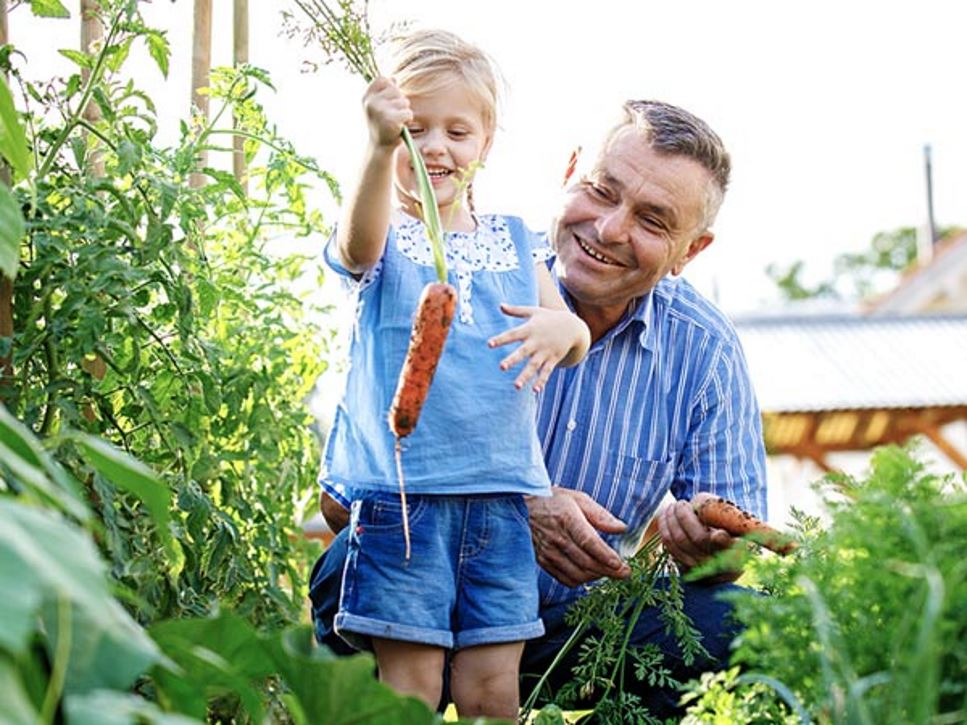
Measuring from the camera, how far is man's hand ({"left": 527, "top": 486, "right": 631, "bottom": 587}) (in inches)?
106

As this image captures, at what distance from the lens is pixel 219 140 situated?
382 centimetres

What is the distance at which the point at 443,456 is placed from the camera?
238cm

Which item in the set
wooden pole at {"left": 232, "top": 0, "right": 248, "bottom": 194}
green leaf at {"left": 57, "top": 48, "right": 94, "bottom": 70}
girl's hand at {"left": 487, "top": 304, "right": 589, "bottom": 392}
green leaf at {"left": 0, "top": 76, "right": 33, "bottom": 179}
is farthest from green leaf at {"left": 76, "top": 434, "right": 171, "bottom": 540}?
wooden pole at {"left": 232, "top": 0, "right": 248, "bottom": 194}

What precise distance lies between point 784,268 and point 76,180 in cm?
6257

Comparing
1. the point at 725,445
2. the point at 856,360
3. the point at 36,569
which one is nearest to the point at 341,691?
the point at 36,569

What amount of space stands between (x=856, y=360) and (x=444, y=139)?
21403 millimetres

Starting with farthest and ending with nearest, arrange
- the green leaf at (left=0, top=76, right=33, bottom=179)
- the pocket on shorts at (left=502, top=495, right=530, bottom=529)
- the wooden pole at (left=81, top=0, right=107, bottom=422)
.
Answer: the wooden pole at (left=81, top=0, right=107, bottom=422), the pocket on shorts at (left=502, top=495, right=530, bottom=529), the green leaf at (left=0, top=76, right=33, bottom=179)

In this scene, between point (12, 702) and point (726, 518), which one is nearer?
point (12, 702)

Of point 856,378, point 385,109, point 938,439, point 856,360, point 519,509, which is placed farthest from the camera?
point 856,360

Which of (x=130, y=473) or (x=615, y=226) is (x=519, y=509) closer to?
(x=615, y=226)

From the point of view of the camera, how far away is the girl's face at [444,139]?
2.38 m

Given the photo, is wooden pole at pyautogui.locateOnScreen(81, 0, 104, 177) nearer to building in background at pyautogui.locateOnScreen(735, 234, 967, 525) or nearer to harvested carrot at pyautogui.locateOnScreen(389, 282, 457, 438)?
harvested carrot at pyautogui.locateOnScreen(389, 282, 457, 438)

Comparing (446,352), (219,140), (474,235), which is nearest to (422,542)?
(446,352)

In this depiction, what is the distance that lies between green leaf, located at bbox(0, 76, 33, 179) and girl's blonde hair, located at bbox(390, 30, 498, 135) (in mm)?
805
